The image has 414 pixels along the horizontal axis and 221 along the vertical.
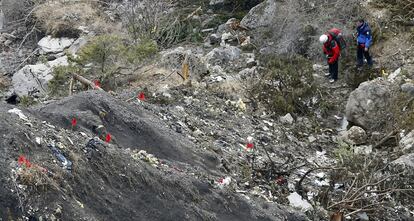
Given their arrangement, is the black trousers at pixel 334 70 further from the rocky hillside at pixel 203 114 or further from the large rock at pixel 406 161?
the large rock at pixel 406 161

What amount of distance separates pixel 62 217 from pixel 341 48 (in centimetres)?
737

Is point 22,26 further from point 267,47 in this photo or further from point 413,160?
point 413,160

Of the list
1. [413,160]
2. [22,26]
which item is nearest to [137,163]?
[413,160]

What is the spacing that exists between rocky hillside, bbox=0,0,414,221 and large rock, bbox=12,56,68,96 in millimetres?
41

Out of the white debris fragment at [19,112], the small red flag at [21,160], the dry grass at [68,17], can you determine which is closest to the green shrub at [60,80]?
the white debris fragment at [19,112]

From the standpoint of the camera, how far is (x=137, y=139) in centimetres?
604

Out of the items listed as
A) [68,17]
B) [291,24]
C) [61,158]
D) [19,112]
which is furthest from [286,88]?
[68,17]

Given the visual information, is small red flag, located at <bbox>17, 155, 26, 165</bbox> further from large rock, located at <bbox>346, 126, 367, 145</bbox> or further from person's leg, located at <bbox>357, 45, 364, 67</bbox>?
person's leg, located at <bbox>357, 45, 364, 67</bbox>

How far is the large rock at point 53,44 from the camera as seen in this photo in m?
13.0

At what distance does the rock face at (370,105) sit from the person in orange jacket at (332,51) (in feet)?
4.32

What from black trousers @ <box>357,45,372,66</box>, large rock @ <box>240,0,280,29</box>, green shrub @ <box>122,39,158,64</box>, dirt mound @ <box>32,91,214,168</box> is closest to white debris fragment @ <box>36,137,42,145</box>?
dirt mound @ <box>32,91,214,168</box>

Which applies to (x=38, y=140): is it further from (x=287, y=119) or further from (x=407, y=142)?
(x=287, y=119)

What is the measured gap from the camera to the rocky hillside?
4.59 m

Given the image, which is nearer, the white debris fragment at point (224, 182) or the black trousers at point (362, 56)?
the white debris fragment at point (224, 182)
